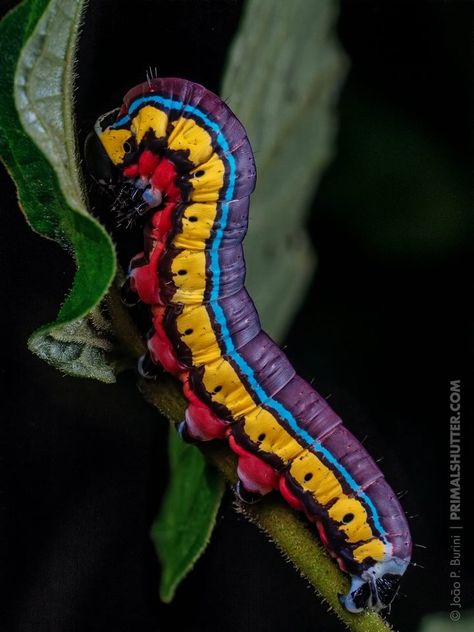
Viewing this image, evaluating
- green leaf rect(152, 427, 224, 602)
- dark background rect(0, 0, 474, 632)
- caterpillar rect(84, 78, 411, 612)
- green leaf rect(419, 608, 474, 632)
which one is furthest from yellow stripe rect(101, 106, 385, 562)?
dark background rect(0, 0, 474, 632)

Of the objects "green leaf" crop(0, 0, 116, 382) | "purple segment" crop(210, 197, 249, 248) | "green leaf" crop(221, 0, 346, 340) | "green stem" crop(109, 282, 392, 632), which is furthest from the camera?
"green leaf" crop(221, 0, 346, 340)

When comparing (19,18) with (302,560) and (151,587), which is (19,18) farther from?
(151,587)

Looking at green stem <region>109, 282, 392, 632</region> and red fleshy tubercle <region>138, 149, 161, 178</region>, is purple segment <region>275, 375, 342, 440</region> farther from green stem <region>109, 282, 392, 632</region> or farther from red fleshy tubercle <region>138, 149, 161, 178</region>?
red fleshy tubercle <region>138, 149, 161, 178</region>

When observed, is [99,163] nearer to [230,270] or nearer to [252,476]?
[230,270]

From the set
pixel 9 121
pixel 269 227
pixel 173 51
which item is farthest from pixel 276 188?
pixel 9 121

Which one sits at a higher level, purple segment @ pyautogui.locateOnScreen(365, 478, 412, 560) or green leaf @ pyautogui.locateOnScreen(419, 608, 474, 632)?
purple segment @ pyautogui.locateOnScreen(365, 478, 412, 560)

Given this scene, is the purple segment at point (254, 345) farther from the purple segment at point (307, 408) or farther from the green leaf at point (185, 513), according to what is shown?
the green leaf at point (185, 513)
